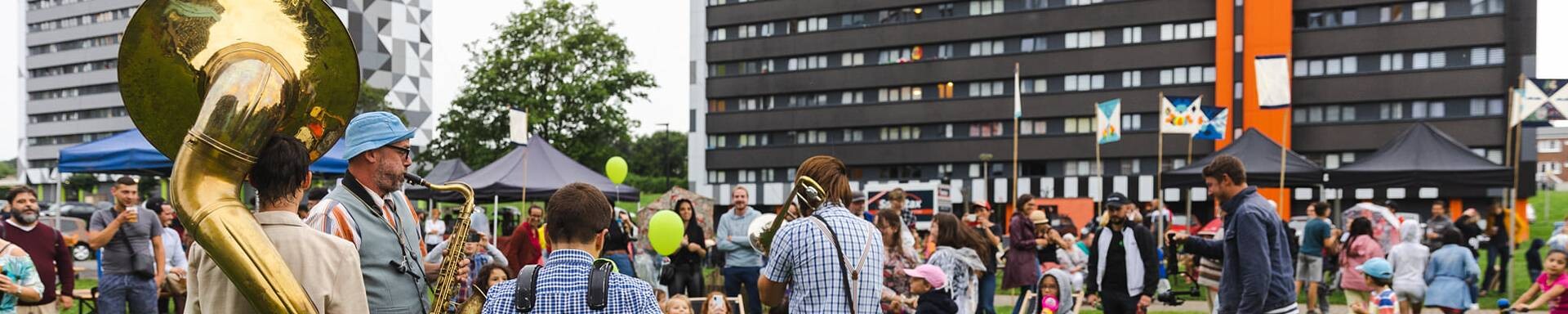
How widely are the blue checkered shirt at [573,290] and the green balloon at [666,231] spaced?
25.0 feet

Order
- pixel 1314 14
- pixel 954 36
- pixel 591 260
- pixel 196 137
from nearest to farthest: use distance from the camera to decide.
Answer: pixel 196 137 < pixel 591 260 < pixel 1314 14 < pixel 954 36

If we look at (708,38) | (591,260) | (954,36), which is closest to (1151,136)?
(954,36)

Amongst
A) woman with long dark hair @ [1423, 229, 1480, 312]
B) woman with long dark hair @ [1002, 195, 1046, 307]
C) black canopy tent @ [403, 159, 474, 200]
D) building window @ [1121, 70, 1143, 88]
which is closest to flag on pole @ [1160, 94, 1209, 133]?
woman with long dark hair @ [1423, 229, 1480, 312]

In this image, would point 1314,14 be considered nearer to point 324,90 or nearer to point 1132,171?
point 1132,171

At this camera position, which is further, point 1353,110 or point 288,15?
point 1353,110

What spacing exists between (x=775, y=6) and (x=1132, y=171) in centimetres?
2021

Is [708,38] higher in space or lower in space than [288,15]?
higher

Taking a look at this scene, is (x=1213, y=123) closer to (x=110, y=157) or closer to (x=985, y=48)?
(x=110, y=157)

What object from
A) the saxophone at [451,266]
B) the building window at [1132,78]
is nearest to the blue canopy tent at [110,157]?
the saxophone at [451,266]

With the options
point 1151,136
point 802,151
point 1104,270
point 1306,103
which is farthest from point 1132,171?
point 1104,270

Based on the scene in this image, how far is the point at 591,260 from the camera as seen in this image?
11.1 feet

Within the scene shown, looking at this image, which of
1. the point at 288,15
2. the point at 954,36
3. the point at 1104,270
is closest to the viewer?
the point at 288,15

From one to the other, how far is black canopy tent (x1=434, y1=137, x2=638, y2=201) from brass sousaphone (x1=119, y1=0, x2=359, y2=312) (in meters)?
14.8

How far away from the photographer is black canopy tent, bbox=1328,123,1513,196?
16734mm
